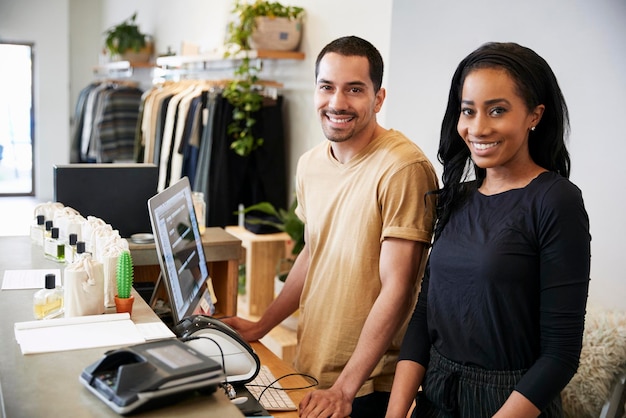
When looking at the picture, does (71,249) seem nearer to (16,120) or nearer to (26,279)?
(26,279)

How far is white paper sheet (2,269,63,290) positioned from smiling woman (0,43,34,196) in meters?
8.13

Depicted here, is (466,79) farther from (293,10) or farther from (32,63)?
(32,63)

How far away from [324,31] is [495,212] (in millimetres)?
3068

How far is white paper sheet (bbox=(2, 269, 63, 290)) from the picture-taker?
188cm

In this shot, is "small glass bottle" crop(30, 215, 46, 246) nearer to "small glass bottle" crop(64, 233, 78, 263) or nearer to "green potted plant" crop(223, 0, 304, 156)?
"small glass bottle" crop(64, 233, 78, 263)

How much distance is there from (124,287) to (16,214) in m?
7.58

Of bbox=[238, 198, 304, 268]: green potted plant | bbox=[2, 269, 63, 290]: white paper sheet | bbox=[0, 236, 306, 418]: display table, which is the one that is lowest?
bbox=[238, 198, 304, 268]: green potted plant

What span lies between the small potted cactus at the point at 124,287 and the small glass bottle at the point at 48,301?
0.14m

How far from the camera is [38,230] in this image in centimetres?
238

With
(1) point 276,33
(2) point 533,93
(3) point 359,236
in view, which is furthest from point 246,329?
(1) point 276,33

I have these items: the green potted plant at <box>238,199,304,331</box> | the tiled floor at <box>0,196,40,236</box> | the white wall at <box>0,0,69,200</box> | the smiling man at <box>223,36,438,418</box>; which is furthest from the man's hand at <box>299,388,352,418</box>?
the white wall at <box>0,0,69,200</box>

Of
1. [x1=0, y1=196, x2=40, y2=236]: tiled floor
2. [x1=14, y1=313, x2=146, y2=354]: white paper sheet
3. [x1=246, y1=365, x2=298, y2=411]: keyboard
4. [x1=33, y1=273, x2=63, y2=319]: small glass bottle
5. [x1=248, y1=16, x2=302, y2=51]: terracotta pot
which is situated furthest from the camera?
[x1=0, y1=196, x2=40, y2=236]: tiled floor

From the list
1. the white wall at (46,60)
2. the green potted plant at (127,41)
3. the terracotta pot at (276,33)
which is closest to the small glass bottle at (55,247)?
the terracotta pot at (276,33)

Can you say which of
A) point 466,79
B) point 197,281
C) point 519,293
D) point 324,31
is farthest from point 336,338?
point 324,31
